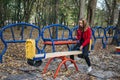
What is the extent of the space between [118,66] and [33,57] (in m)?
3.67

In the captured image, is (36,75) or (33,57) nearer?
(33,57)

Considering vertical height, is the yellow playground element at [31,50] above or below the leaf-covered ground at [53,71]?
above

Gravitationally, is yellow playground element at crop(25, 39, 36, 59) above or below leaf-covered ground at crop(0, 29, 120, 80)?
above

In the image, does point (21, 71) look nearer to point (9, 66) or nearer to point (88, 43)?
point (9, 66)

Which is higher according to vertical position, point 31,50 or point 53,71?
point 31,50

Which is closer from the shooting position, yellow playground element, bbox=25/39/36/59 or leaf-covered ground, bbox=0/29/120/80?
yellow playground element, bbox=25/39/36/59

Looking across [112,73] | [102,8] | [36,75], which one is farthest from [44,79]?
[102,8]

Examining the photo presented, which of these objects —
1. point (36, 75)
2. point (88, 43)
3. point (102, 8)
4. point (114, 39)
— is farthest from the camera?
point (102, 8)

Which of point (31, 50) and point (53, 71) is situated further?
point (53, 71)

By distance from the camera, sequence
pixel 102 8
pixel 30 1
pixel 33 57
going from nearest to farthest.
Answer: pixel 33 57 < pixel 30 1 < pixel 102 8

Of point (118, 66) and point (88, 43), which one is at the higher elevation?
point (88, 43)

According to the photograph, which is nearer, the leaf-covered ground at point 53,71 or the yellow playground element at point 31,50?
the yellow playground element at point 31,50

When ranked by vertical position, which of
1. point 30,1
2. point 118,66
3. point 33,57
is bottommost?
point 118,66

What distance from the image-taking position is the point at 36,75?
6.95 meters
